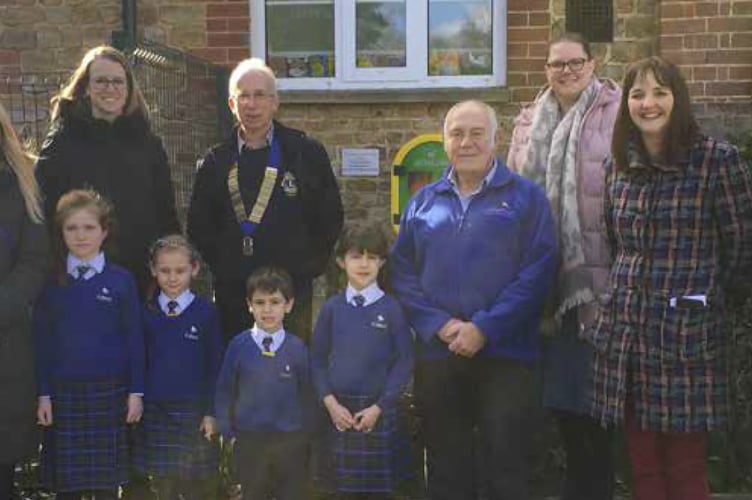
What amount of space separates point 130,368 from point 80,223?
24.0 inches

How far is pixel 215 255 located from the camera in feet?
14.7

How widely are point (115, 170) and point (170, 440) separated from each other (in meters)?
1.15

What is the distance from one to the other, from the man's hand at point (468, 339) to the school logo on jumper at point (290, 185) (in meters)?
0.99

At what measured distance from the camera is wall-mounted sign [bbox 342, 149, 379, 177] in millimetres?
7602

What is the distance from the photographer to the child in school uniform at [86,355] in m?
4.11

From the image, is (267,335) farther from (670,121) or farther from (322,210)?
(670,121)

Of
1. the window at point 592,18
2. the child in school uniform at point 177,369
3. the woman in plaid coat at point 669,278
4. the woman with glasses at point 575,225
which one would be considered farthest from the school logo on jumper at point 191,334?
the window at point 592,18

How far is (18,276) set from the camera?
12.9 ft

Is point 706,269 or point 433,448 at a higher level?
point 706,269

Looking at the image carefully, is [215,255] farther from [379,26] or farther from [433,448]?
[379,26]

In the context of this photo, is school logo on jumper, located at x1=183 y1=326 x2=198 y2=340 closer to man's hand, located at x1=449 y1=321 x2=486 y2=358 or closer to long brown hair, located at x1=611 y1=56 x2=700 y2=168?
man's hand, located at x1=449 y1=321 x2=486 y2=358

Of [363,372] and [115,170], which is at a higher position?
[115,170]

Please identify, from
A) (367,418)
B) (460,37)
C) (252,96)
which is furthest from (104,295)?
(460,37)

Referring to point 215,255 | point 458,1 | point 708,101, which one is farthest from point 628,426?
point 458,1
